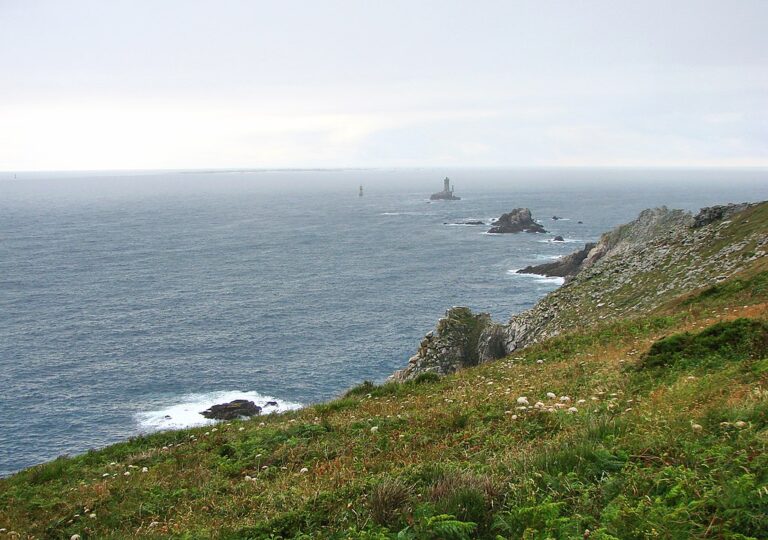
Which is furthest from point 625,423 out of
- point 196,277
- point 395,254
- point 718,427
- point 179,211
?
point 179,211

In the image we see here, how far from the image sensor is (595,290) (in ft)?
128

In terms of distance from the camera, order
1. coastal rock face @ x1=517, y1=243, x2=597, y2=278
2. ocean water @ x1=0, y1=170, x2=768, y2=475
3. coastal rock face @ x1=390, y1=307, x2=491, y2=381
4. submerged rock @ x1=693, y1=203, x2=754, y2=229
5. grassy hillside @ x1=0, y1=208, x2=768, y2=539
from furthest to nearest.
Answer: coastal rock face @ x1=517, y1=243, x2=597, y2=278
ocean water @ x1=0, y1=170, x2=768, y2=475
submerged rock @ x1=693, y1=203, x2=754, y2=229
coastal rock face @ x1=390, y1=307, x2=491, y2=381
grassy hillside @ x1=0, y1=208, x2=768, y2=539

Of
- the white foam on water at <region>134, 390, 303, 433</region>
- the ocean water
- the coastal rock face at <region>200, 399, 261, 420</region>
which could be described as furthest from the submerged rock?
the coastal rock face at <region>200, 399, 261, 420</region>

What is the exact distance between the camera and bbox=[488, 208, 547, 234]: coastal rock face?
13625 centimetres

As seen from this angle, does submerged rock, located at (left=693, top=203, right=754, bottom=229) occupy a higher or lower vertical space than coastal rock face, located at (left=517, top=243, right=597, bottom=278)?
higher

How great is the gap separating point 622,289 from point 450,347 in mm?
12213

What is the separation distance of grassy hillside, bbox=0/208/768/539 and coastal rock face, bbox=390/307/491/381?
1621 cm

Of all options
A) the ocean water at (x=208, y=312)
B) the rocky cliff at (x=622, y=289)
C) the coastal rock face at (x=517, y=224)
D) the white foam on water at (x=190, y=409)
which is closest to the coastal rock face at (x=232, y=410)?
the white foam on water at (x=190, y=409)

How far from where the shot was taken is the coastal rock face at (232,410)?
41000mm

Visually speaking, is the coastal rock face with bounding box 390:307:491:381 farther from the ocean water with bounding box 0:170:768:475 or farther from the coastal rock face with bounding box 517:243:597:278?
the coastal rock face with bounding box 517:243:597:278

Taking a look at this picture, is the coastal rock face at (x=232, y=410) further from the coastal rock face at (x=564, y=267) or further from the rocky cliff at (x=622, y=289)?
the coastal rock face at (x=564, y=267)

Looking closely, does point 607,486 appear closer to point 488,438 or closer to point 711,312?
point 488,438

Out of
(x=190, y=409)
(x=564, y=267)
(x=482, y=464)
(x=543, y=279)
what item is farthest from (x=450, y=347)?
(x=564, y=267)

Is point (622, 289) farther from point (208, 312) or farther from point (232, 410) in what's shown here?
point (208, 312)
